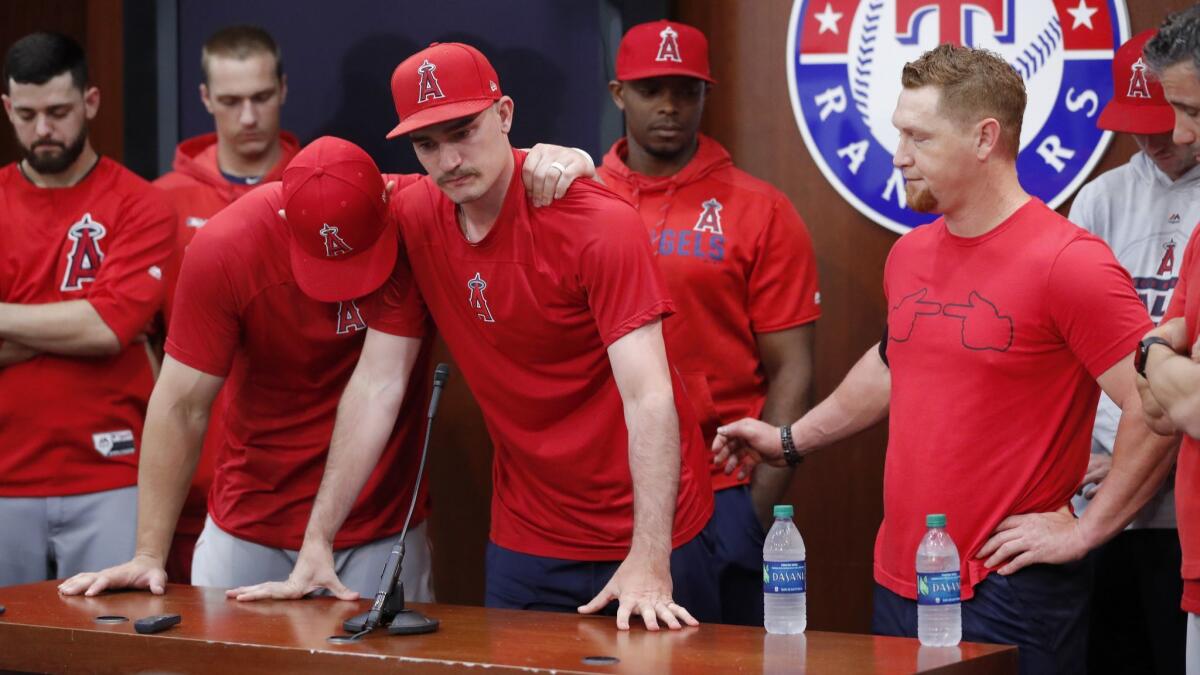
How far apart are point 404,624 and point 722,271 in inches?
61.8

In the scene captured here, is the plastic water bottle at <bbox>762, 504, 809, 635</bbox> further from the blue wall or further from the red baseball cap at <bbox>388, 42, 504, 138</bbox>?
the blue wall

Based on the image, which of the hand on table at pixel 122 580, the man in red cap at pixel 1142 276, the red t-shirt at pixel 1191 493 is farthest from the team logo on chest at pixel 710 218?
the hand on table at pixel 122 580

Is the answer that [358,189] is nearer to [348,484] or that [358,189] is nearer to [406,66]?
[406,66]

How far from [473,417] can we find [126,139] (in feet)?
5.03

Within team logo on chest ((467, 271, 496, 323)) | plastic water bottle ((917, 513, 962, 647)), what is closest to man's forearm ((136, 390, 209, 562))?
team logo on chest ((467, 271, 496, 323))

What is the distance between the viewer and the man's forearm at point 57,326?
4.12 m

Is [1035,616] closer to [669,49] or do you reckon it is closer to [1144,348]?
[1144,348]

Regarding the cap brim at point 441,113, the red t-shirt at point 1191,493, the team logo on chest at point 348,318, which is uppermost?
the cap brim at point 441,113

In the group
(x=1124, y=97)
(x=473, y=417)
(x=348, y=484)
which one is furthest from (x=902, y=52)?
(x=348, y=484)

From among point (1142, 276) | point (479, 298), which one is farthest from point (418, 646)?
point (1142, 276)

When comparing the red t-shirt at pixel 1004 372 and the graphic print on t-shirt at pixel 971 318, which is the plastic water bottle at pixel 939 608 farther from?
the graphic print on t-shirt at pixel 971 318

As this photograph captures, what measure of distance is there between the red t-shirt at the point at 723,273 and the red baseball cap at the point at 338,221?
0.91 m

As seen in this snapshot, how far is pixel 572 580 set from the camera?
336 centimetres

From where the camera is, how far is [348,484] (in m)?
3.30
